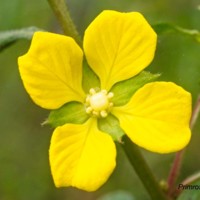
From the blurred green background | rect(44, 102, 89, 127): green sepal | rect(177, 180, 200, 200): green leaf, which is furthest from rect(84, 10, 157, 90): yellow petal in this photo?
the blurred green background

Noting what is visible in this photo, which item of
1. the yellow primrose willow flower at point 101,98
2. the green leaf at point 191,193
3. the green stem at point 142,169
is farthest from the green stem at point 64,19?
the green leaf at point 191,193

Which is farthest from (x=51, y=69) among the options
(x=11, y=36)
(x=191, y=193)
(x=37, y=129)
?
(x=37, y=129)

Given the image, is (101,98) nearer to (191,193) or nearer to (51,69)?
(51,69)

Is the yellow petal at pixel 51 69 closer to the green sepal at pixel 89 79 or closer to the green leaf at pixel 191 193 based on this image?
the green sepal at pixel 89 79

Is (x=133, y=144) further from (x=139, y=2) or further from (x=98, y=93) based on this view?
(x=139, y=2)

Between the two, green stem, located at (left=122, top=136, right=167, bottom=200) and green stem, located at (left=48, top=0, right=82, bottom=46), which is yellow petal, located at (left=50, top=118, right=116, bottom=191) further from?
green stem, located at (left=48, top=0, right=82, bottom=46)

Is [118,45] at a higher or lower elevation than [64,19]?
lower
